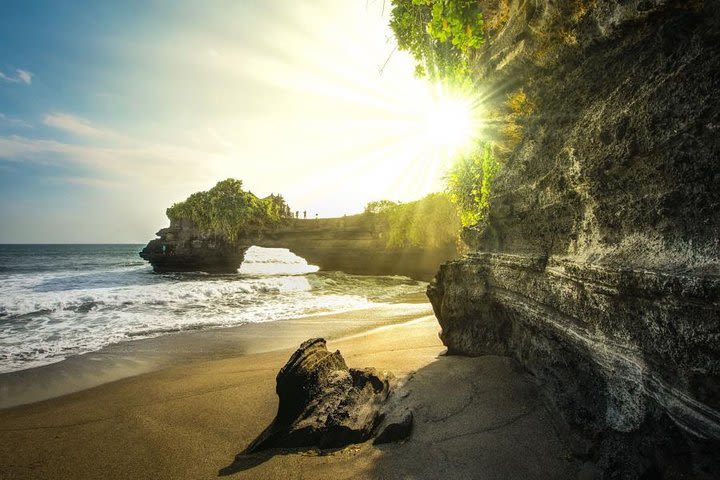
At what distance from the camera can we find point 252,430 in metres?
3.49

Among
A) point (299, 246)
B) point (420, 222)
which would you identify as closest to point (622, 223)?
point (420, 222)

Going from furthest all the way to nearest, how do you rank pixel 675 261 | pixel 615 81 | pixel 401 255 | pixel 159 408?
pixel 401 255, pixel 159 408, pixel 615 81, pixel 675 261

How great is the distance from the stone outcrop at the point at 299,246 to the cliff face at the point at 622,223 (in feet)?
82.8

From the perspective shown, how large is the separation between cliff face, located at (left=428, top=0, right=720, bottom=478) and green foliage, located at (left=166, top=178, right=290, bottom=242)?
30543 mm

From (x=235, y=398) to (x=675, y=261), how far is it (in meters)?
4.61

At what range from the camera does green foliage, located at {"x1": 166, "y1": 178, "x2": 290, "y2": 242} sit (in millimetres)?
31109

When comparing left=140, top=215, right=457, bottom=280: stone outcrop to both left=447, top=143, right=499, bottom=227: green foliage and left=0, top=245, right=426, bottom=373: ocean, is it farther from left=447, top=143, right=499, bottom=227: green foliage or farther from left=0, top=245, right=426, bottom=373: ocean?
left=447, top=143, right=499, bottom=227: green foliage

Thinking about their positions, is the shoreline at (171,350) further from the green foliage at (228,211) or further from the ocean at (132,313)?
the green foliage at (228,211)

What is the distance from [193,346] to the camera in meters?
7.27

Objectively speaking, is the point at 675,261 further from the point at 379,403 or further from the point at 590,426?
the point at 379,403

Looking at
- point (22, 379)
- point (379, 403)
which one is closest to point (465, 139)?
point (379, 403)

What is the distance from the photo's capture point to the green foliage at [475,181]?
491cm

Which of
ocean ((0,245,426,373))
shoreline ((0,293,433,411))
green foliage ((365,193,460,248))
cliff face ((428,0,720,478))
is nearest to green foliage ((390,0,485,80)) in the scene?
cliff face ((428,0,720,478))

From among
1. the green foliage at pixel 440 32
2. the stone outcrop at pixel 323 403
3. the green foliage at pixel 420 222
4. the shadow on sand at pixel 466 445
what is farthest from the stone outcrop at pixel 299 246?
the shadow on sand at pixel 466 445
